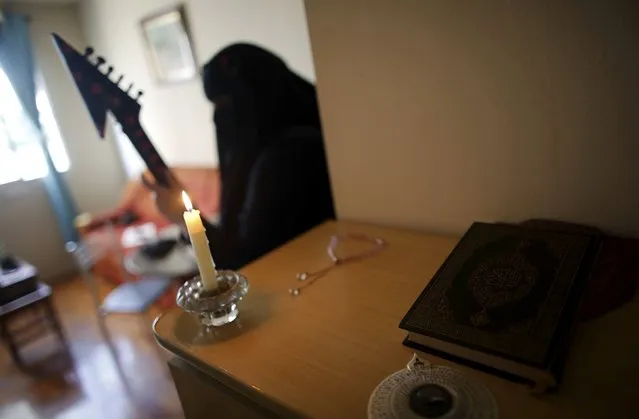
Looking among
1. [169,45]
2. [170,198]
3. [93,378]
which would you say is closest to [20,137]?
[169,45]

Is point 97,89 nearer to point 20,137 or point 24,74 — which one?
point 24,74

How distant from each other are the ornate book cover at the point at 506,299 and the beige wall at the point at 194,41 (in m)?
1.43

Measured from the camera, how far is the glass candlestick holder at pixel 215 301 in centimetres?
66

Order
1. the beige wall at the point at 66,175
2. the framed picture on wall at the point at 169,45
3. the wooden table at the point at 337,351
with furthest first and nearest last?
the beige wall at the point at 66,175
the framed picture on wall at the point at 169,45
the wooden table at the point at 337,351

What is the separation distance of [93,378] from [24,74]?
212 centimetres

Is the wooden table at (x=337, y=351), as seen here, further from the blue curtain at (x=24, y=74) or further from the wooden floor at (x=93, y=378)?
the blue curtain at (x=24, y=74)

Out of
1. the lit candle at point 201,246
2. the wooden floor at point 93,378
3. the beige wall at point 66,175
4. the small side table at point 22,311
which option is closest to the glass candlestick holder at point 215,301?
the lit candle at point 201,246

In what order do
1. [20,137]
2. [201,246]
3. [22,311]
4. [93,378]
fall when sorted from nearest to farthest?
1. [201,246]
2. [93,378]
3. [22,311]
4. [20,137]

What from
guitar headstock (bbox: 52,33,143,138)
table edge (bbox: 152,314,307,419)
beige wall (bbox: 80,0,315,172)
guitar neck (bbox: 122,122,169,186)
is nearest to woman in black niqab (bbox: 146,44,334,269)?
guitar neck (bbox: 122,122,169,186)

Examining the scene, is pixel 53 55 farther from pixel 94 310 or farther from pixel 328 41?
pixel 328 41

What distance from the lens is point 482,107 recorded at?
0.74 metres

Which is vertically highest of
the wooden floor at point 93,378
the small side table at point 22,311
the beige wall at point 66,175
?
the beige wall at point 66,175

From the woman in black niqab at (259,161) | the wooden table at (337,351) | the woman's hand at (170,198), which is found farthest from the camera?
the woman in black niqab at (259,161)

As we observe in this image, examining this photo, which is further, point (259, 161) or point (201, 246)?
point (259, 161)
